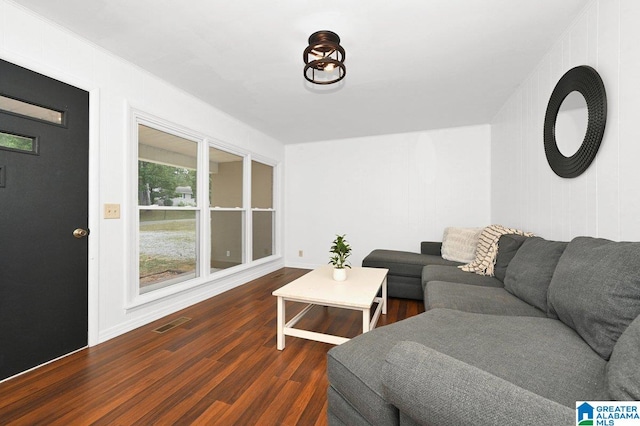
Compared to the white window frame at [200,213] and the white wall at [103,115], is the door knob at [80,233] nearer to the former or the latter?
the white wall at [103,115]

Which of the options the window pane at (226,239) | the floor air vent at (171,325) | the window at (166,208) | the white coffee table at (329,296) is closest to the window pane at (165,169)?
the window at (166,208)

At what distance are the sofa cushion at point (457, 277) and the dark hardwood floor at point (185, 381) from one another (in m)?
0.63

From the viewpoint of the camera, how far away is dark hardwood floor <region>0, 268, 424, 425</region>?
57.6 inches

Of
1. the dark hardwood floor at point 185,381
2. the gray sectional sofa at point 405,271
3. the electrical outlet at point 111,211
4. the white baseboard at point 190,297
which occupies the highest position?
the electrical outlet at point 111,211

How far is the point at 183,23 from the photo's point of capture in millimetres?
1953

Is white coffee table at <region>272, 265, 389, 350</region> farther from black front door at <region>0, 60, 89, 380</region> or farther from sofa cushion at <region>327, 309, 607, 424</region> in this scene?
black front door at <region>0, 60, 89, 380</region>

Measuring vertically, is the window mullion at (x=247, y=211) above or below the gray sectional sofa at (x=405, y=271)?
above

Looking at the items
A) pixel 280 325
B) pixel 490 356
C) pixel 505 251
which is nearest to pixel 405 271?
pixel 505 251

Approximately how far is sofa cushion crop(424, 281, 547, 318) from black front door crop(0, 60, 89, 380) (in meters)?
2.72

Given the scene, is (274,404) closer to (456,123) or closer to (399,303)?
(399,303)

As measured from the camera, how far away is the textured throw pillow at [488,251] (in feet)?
8.62

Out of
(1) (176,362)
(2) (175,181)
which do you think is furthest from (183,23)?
(1) (176,362)

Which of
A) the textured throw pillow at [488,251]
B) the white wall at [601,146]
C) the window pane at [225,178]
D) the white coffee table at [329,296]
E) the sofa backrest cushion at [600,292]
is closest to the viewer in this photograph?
the sofa backrest cushion at [600,292]

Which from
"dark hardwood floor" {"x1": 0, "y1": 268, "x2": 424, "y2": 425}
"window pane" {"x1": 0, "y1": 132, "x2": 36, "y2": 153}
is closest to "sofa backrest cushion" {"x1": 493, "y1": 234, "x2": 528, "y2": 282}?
"dark hardwood floor" {"x1": 0, "y1": 268, "x2": 424, "y2": 425}
